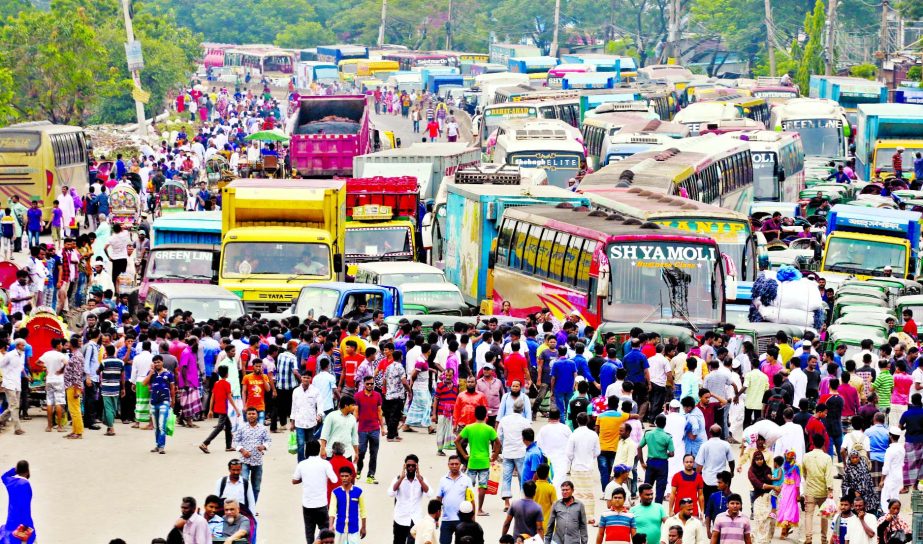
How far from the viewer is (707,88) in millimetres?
84625

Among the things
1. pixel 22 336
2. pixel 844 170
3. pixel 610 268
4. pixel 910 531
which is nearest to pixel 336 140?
pixel 844 170

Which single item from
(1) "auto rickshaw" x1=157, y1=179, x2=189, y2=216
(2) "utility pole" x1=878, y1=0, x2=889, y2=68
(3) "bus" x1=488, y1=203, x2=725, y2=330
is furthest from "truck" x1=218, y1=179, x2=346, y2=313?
(2) "utility pole" x1=878, y1=0, x2=889, y2=68

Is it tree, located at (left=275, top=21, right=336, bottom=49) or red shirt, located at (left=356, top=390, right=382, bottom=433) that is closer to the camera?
red shirt, located at (left=356, top=390, right=382, bottom=433)

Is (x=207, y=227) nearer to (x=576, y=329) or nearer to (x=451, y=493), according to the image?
(x=576, y=329)

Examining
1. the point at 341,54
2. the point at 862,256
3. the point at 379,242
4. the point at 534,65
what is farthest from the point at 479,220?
the point at 341,54

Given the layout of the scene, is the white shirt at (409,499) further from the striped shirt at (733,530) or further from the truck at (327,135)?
the truck at (327,135)

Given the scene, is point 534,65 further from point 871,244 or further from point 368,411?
point 368,411

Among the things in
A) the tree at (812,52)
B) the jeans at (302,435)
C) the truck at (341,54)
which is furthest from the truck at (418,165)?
the truck at (341,54)

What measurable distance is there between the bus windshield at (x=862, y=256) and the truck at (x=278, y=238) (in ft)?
30.2

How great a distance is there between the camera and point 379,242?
35344mm

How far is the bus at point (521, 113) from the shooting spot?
65.4 meters

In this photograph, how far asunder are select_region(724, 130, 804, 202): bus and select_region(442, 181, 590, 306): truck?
14.1m

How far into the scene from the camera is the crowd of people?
1680 cm

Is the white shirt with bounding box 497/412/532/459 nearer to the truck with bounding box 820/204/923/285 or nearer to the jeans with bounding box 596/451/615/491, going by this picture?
the jeans with bounding box 596/451/615/491
